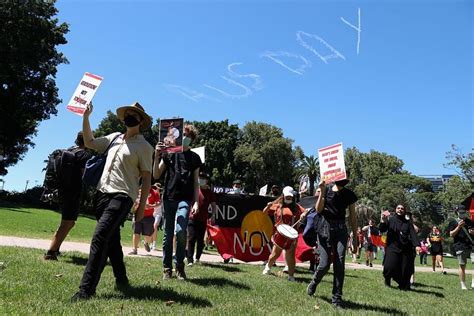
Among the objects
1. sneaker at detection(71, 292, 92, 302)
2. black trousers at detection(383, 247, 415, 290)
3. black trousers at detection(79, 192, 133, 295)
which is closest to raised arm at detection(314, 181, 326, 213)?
black trousers at detection(79, 192, 133, 295)

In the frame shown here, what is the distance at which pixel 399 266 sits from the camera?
978cm

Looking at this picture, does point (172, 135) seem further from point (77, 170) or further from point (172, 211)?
point (77, 170)

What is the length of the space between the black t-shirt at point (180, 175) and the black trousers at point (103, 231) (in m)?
1.41

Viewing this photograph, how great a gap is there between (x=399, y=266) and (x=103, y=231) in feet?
→ 22.9

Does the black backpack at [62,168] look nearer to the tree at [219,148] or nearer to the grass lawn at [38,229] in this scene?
the grass lawn at [38,229]

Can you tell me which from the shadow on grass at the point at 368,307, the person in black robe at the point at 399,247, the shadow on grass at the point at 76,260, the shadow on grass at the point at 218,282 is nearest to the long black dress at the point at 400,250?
the person in black robe at the point at 399,247

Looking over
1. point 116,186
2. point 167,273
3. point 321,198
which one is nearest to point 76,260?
point 167,273

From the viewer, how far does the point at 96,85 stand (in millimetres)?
5992

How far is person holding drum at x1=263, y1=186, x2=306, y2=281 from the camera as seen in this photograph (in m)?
8.57

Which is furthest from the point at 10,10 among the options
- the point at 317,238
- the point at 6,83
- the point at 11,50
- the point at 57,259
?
the point at 317,238

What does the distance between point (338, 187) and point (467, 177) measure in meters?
51.8

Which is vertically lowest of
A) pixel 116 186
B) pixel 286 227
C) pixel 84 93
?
pixel 286 227

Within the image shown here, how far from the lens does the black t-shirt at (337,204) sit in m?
6.52

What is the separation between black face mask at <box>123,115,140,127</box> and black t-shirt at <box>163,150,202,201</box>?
143cm
